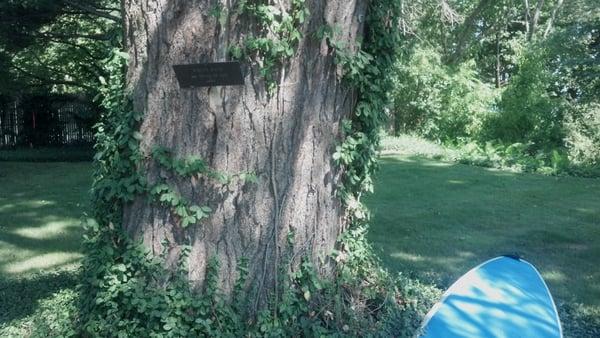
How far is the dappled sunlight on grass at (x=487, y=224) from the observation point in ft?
22.6

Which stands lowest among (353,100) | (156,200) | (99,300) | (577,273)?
(577,273)

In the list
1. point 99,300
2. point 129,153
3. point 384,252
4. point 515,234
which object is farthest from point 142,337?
point 515,234

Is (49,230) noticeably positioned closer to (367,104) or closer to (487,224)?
(367,104)

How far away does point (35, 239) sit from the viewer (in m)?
8.04

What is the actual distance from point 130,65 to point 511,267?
377cm

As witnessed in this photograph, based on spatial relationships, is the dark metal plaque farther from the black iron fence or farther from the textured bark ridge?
the black iron fence

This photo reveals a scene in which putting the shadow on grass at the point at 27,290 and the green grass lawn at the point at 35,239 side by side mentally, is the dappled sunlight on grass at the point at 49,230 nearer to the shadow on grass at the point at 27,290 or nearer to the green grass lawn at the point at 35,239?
the green grass lawn at the point at 35,239

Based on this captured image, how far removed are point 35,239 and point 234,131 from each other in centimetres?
500

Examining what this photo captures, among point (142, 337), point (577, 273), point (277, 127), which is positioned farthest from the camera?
point (577, 273)

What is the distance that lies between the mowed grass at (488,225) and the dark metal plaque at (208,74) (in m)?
3.39

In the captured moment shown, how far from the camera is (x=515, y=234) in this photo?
838 centimetres

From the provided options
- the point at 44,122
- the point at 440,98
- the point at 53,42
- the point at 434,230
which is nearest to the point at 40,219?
the point at 434,230

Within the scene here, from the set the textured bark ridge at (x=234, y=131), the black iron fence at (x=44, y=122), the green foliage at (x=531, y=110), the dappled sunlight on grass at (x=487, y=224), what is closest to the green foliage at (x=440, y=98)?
the green foliage at (x=531, y=110)

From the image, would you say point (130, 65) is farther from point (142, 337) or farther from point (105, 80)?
point (142, 337)
